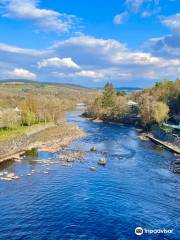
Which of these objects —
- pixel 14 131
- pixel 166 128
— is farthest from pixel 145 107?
pixel 14 131

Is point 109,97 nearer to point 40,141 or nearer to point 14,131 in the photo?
point 14,131

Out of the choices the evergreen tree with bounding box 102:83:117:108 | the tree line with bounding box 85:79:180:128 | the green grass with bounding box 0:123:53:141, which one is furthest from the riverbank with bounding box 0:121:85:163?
the evergreen tree with bounding box 102:83:117:108

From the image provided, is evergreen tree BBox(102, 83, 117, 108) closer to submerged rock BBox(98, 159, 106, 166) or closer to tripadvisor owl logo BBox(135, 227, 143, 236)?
submerged rock BBox(98, 159, 106, 166)

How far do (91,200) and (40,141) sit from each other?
5476cm

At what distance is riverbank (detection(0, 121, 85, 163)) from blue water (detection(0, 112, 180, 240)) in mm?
8344

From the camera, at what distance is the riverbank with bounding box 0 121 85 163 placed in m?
81.2

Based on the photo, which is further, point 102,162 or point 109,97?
point 109,97

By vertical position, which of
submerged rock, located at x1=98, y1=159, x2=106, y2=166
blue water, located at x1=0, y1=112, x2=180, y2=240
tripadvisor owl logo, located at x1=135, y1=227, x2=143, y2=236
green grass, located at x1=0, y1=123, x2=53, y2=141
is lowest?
tripadvisor owl logo, located at x1=135, y1=227, x2=143, y2=236

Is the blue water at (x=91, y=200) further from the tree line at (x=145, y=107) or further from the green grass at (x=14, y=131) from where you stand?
the tree line at (x=145, y=107)

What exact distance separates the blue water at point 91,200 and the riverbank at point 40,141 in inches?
329

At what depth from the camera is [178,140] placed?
9100 centimetres

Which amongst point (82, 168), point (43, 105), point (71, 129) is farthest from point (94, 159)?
point (43, 105)

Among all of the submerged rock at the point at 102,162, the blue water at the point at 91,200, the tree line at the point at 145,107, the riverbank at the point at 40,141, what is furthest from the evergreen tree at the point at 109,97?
the submerged rock at the point at 102,162

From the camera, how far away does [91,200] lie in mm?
47531
